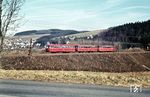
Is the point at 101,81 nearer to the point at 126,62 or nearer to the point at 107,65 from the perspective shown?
the point at 107,65

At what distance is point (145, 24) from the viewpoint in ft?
646

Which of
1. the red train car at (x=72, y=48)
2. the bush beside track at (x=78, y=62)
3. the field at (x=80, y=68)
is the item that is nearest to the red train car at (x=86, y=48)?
the red train car at (x=72, y=48)

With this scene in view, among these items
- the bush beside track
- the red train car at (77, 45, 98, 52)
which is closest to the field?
the bush beside track

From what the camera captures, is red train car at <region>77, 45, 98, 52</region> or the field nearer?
the field

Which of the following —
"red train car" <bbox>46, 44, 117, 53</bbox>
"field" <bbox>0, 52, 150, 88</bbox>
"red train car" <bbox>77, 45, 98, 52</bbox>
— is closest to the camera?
"field" <bbox>0, 52, 150, 88</bbox>

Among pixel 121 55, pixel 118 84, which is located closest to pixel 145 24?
pixel 121 55

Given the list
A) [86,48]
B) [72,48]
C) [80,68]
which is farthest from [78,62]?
[86,48]

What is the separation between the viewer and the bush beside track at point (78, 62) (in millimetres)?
51500

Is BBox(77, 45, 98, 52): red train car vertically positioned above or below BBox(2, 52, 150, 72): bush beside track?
above

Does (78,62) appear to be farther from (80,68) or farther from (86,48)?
(86,48)

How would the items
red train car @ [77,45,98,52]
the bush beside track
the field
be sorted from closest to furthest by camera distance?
the field < the bush beside track < red train car @ [77,45,98,52]

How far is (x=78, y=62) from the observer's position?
58.7 m

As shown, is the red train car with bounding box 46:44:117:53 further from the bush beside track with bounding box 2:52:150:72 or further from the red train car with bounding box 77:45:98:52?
the bush beside track with bounding box 2:52:150:72

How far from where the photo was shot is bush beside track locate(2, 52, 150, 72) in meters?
51.5
